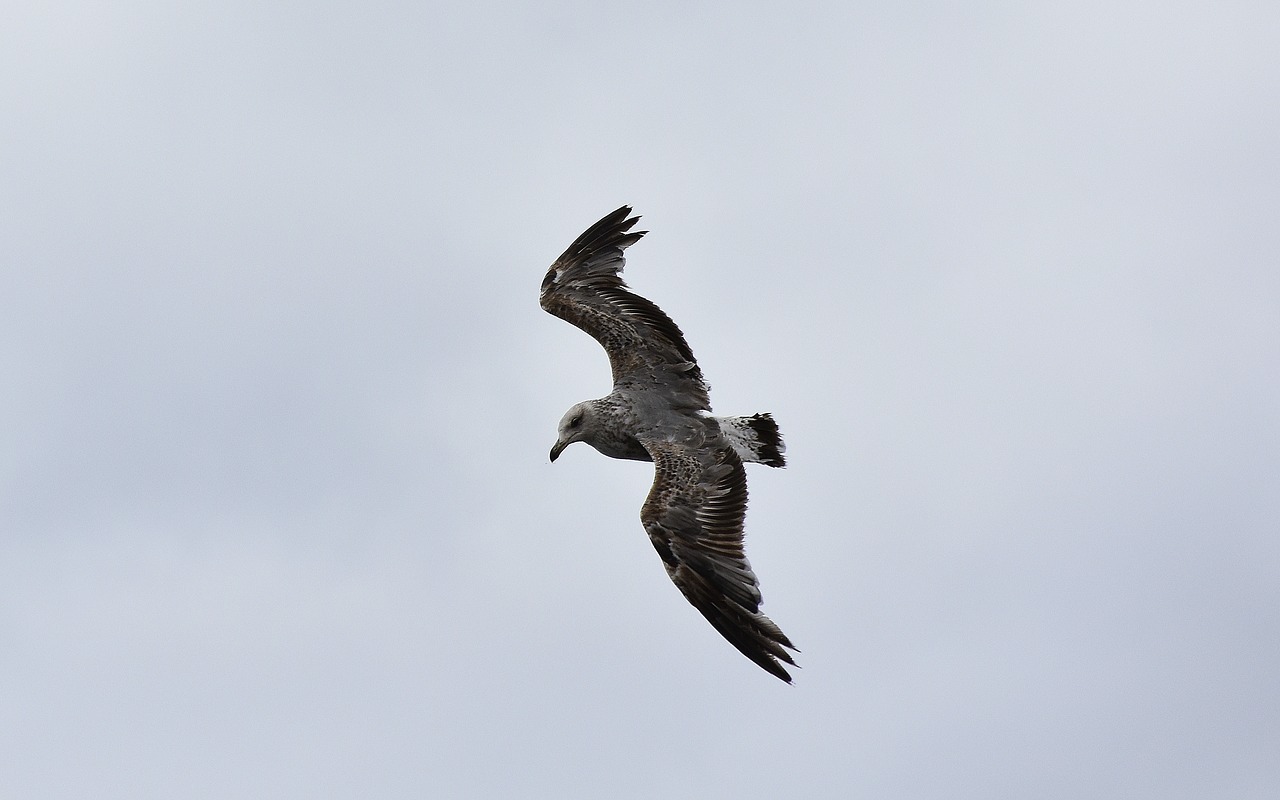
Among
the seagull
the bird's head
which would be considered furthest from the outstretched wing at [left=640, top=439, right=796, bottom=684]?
the bird's head

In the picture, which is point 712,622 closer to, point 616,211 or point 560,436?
point 560,436

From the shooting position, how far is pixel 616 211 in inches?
1043

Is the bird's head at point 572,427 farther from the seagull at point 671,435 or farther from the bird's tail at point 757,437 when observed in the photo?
the bird's tail at point 757,437

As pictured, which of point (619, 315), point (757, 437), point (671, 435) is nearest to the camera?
point (671, 435)

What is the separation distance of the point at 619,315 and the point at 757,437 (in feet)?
10.1

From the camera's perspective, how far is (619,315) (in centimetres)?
2447

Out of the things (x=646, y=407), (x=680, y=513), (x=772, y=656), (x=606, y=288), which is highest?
(x=606, y=288)

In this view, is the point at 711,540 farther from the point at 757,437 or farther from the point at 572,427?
the point at 572,427

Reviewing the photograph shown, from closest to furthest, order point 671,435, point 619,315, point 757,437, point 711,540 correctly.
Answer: point 711,540
point 671,435
point 757,437
point 619,315

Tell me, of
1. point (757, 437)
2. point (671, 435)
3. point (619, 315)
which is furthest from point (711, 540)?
point (619, 315)

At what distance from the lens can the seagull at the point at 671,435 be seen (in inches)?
765

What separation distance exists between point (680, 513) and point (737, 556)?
1009mm

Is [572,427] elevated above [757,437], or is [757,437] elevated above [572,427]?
[757,437]

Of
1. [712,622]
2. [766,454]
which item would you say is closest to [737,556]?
[712,622]
